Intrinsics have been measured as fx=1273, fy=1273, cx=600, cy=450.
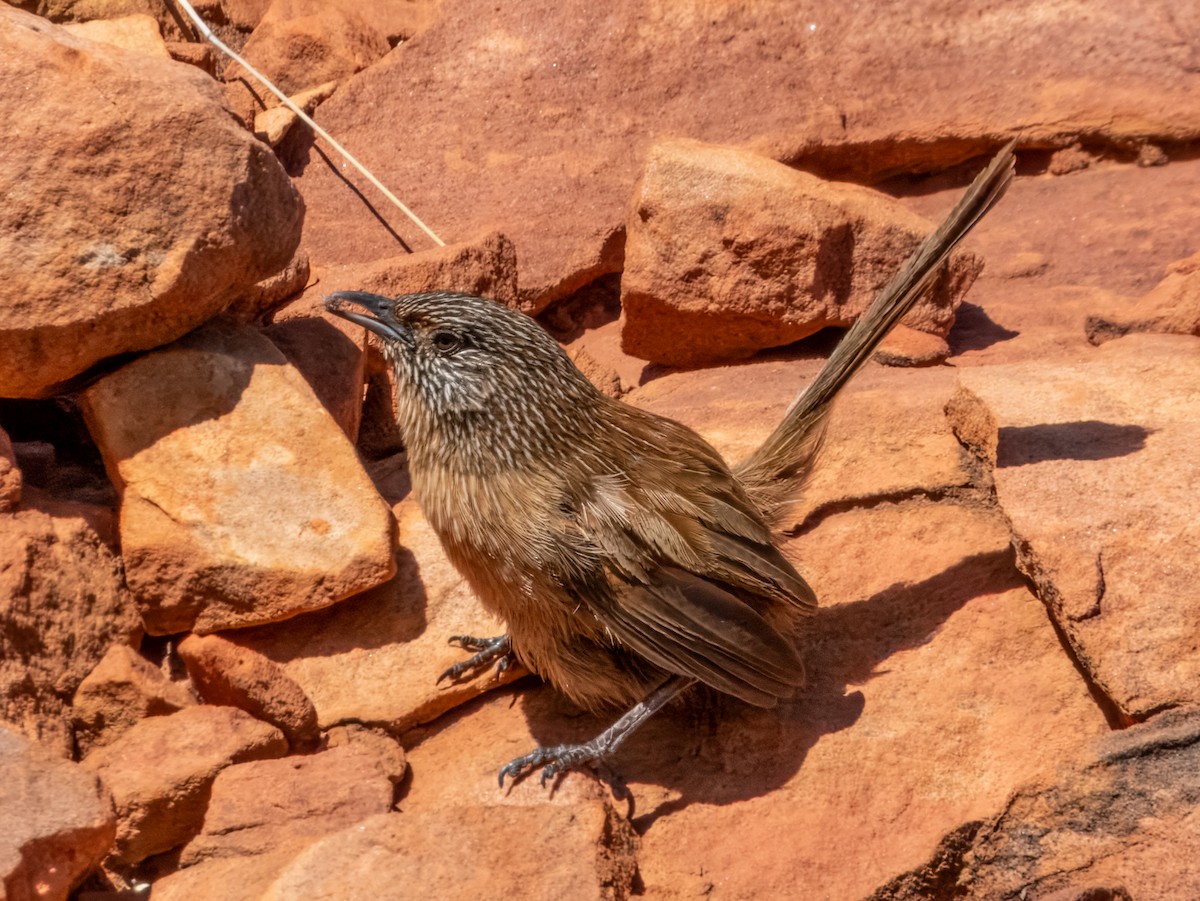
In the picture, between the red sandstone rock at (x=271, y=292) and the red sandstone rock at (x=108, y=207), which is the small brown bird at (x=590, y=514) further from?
the red sandstone rock at (x=271, y=292)

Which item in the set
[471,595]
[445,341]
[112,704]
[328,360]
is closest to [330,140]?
[328,360]

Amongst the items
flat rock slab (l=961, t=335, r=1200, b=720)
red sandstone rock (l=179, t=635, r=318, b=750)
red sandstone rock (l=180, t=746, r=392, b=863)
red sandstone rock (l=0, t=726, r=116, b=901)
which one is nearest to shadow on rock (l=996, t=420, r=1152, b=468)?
flat rock slab (l=961, t=335, r=1200, b=720)

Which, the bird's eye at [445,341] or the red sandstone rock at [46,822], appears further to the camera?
the bird's eye at [445,341]

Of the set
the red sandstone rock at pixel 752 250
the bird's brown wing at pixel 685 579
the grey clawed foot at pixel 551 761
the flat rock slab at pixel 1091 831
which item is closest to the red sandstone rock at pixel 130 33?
the red sandstone rock at pixel 752 250

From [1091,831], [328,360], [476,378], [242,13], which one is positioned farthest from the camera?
[242,13]

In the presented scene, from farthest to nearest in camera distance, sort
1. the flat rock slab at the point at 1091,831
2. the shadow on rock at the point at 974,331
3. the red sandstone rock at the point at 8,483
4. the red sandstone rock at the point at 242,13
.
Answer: the red sandstone rock at the point at 242,13 < the shadow on rock at the point at 974,331 < the red sandstone rock at the point at 8,483 < the flat rock slab at the point at 1091,831

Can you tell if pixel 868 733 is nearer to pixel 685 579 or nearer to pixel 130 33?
pixel 685 579
